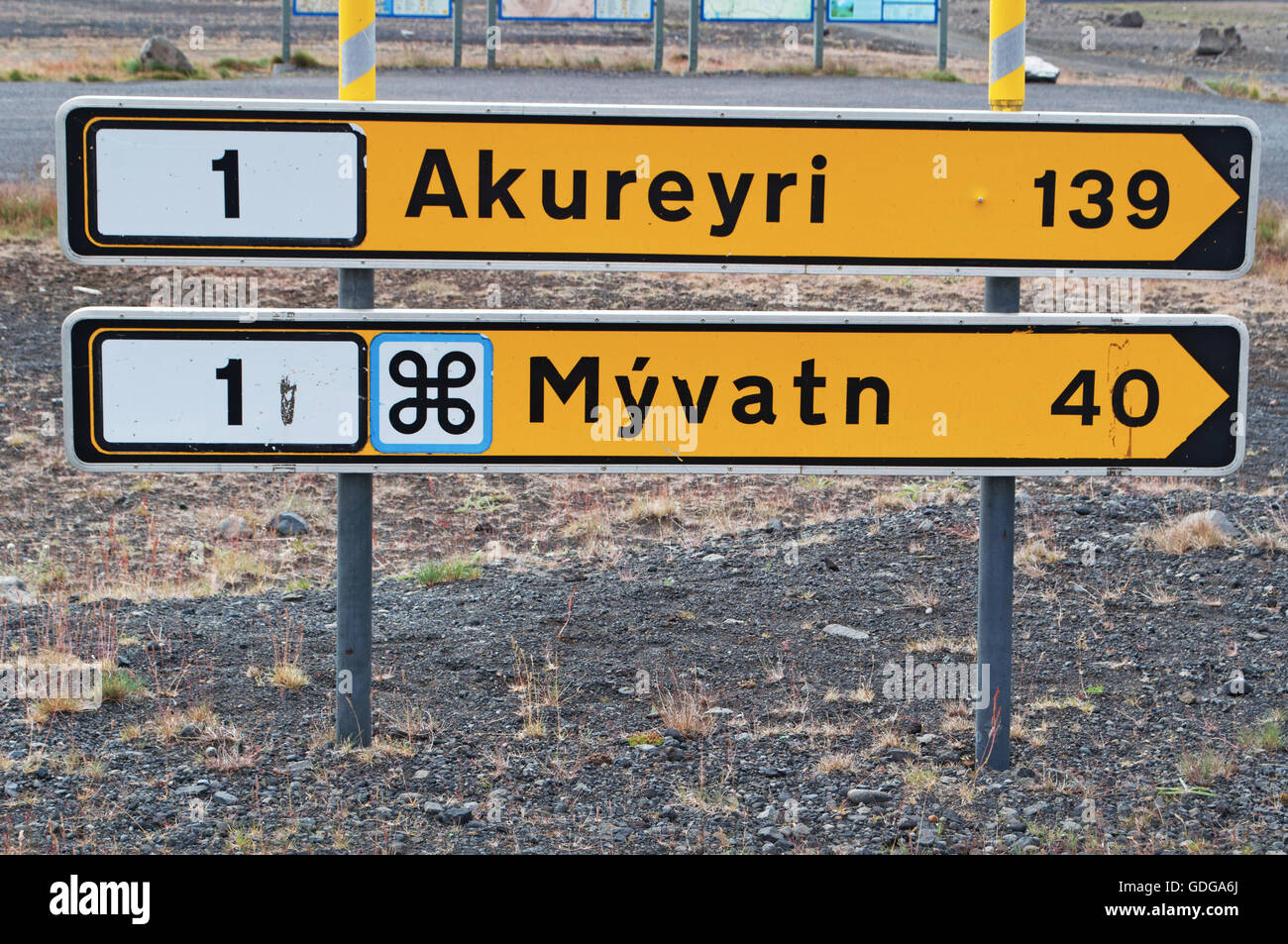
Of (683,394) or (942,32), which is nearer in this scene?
(683,394)

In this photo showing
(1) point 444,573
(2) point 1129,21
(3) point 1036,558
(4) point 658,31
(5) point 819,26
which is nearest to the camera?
(3) point 1036,558

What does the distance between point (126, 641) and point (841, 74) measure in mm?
20454

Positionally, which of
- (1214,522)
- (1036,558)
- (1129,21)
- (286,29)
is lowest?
(1036,558)

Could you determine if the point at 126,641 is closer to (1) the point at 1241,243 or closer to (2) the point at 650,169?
(2) the point at 650,169

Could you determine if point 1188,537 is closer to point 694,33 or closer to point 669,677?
point 669,677

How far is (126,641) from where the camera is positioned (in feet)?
17.3

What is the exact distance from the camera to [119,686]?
4.69 meters

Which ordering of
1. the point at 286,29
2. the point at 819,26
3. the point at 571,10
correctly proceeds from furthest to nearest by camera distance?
the point at 819,26
the point at 571,10
the point at 286,29

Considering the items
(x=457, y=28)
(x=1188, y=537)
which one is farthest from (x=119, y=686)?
(x=457, y=28)

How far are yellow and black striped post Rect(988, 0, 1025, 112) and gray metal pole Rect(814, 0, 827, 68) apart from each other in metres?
19.4

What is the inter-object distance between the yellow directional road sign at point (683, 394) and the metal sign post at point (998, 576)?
13cm

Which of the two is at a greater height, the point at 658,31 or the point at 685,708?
the point at 658,31

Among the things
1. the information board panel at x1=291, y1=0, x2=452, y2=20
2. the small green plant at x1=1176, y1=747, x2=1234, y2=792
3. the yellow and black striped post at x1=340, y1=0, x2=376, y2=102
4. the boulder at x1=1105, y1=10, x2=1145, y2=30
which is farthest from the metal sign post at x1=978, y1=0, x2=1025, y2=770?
the boulder at x1=1105, y1=10, x2=1145, y2=30

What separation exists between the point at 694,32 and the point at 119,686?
19.7 meters
